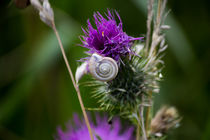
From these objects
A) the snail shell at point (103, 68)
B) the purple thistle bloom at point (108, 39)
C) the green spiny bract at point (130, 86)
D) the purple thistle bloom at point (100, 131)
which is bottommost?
the purple thistle bloom at point (100, 131)

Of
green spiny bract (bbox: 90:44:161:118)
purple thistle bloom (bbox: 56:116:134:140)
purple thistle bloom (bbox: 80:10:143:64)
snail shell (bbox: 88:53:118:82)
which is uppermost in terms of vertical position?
purple thistle bloom (bbox: 80:10:143:64)

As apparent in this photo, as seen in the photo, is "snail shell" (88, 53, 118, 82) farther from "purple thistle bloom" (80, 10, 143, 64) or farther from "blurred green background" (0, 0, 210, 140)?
"blurred green background" (0, 0, 210, 140)

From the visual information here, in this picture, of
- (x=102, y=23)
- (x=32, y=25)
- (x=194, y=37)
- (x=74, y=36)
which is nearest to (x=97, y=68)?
(x=102, y=23)

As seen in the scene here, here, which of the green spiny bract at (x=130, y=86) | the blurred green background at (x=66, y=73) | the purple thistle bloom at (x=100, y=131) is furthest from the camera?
the blurred green background at (x=66, y=73)

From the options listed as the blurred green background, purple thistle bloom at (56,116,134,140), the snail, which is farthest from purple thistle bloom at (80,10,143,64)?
the blurred green background

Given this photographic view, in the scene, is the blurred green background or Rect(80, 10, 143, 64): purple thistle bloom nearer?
Rect(80, 10, 143, 64): purple thistle bloom

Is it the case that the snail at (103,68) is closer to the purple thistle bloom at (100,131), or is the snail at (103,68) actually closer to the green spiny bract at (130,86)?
the green spiny bract at (130,86)

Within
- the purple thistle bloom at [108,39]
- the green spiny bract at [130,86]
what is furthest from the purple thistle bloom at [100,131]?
the purple thistle bloom at [108,39]

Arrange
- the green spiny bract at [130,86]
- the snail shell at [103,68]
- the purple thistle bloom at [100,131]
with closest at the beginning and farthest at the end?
the snail shell at [103,68], the green spiny bract at [130,86], the purple thistle bloom at [100,131]
